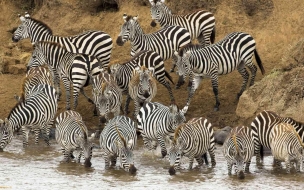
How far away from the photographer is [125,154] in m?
18.0

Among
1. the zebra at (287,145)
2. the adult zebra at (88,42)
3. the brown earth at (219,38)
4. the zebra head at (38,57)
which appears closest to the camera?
the zebra at (287,145)

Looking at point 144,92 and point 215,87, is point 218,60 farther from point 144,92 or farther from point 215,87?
point 144,92

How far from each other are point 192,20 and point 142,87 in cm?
451

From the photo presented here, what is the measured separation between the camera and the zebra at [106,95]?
2102 centimetres

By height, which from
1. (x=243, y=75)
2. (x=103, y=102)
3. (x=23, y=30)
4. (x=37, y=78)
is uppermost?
(x=23, y=30)

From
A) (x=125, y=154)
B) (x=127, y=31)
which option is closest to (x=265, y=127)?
(x=125, y=154)

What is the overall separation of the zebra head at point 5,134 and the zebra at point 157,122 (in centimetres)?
264

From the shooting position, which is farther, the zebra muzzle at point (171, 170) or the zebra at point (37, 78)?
the zebra at point (37, 78)

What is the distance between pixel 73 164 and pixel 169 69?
6670mm

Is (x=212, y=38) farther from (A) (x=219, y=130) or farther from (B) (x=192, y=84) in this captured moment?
(A) (x=219, y=130)

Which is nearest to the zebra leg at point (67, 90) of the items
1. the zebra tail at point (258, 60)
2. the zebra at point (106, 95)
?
the zebra at point (106, 95)

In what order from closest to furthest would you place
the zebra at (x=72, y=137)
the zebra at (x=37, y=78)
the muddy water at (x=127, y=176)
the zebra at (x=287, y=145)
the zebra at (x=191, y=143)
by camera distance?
the muddy water at (x=127, y=176)
the zebra at (x=287, y=145)
the zebra at (x=191, y=143)
the zebra at (x=72, y=137)
the zebra at (x=37, y=78)

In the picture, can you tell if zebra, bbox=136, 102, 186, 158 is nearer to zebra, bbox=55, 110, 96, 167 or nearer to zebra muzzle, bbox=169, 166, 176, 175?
zebra, bbox=55, 110, 96, 167

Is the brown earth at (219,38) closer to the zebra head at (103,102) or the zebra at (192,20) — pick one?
the zebra at (192,20)
